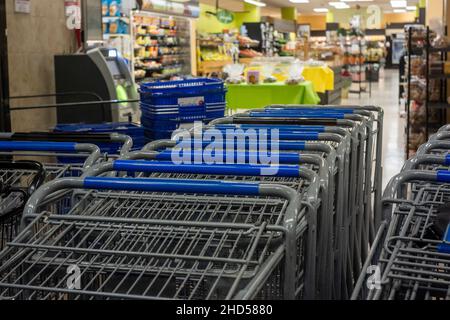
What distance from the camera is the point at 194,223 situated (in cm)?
172

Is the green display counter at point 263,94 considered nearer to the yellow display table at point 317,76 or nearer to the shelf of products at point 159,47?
the yellow display table at point 317,76

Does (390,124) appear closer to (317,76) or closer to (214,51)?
(317,76)

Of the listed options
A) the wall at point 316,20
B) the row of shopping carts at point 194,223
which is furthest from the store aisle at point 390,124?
the wall at point 316,20

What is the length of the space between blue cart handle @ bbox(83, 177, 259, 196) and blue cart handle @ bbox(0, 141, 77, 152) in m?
0.94

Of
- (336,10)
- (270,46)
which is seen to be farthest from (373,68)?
(336,10)

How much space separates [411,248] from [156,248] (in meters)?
0.77

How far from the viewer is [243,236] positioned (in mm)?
1797

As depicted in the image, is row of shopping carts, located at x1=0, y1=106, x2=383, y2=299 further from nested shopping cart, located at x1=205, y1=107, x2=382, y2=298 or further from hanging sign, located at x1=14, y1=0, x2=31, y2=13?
hanging sign, located at x1=14, y1=0, x2=31, y2=13

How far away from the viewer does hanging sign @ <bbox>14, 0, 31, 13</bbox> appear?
5.78 m

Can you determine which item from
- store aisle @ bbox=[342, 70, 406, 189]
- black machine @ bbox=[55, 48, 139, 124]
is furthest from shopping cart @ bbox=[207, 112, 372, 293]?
store aisle @ bbox=[342, 70, 406, 189]

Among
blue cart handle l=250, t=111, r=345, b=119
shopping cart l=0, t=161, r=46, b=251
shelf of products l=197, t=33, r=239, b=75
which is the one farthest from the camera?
shelf of products l=197, t=33, r=239, b=75

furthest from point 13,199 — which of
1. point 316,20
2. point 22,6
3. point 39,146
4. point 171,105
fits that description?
point 316,20

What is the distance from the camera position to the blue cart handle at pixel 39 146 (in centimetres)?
288
